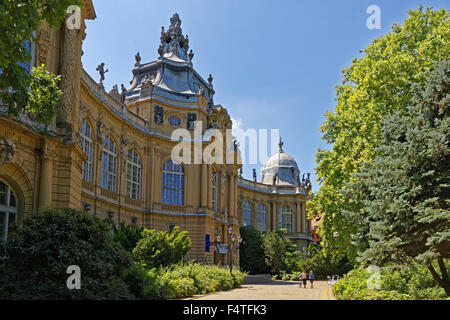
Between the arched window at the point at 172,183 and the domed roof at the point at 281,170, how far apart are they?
37.2 metres

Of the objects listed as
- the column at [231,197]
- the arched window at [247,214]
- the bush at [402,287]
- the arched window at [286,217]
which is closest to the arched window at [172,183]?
the column at [231,197]

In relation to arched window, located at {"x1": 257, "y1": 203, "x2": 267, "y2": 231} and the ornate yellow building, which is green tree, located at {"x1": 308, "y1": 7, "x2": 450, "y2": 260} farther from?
arched window, located at {"x1": 257, "y1": 203, "x2": 267, "y2": 231}

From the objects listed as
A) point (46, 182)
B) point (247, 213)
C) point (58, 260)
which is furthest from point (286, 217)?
point (58, 260)

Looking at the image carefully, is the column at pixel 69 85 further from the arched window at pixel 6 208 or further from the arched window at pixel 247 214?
the arched window at pixel 247 214

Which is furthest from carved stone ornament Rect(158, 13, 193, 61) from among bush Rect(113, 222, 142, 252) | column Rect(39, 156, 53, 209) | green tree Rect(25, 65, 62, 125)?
green tree Rect(25, 65, 62, 125)

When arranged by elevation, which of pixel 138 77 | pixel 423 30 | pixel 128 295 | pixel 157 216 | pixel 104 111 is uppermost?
pixel 138 77

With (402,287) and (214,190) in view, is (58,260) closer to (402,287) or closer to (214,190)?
(402,287)

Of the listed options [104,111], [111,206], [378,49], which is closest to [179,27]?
[104,111]

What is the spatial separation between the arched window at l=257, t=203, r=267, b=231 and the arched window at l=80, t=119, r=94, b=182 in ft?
142

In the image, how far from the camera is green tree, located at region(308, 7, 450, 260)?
22.9m

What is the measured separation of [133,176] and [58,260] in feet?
85.2

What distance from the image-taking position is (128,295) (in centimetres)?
1384

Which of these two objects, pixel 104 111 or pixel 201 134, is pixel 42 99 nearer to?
pixel 104 111
